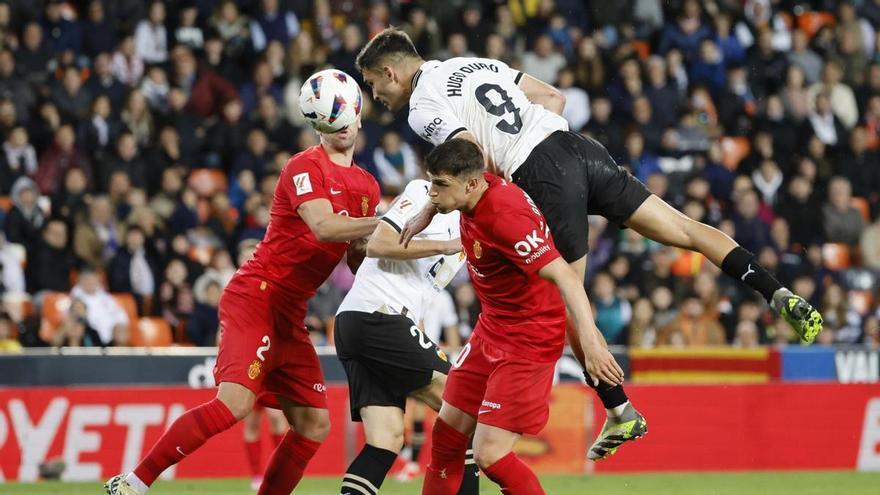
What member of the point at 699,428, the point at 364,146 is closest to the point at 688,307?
the point at 699,428

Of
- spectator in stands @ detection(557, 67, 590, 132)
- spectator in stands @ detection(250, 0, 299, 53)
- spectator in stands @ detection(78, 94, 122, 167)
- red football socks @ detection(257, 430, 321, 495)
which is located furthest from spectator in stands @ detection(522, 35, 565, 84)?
red football socks @ detection(257, 430, 321, 495)

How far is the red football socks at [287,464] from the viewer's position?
9258mm

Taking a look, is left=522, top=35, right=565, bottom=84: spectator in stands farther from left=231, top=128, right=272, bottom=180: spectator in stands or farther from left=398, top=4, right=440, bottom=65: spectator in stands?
left=231, top=128, right=272, bottom=180: spectator in stands

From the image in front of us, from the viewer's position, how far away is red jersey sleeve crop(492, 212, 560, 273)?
7922 millimetres

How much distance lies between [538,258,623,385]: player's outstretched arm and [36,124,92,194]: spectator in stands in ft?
36.5

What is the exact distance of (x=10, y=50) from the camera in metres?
18.7

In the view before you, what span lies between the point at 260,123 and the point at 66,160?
2.62m

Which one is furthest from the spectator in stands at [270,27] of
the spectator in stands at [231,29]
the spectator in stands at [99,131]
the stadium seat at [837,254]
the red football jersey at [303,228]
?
the red football jersey at [303,228]

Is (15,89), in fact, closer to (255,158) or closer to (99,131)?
(99,131)

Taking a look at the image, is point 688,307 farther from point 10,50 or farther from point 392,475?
point 10,50

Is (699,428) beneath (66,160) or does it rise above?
beneath

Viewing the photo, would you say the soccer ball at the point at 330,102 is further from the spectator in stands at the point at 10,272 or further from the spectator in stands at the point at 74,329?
the spectator in stands at the point at 10,272

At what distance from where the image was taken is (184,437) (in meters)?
8.89

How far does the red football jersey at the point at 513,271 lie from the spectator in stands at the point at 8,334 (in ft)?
28.6
